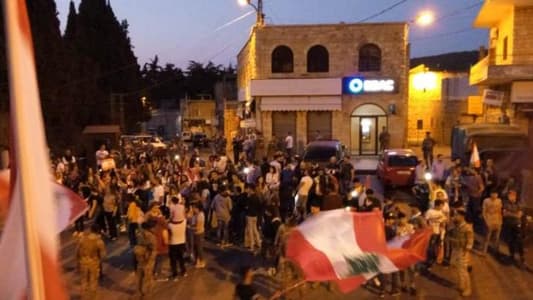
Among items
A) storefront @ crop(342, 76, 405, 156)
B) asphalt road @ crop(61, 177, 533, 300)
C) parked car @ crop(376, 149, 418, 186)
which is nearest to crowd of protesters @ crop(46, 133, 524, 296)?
asphalt road @ crop(61, 177, 533, 300)

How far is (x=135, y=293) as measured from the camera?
459 inches

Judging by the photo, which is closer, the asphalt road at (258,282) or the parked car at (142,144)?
the asphalt road at (258,282)

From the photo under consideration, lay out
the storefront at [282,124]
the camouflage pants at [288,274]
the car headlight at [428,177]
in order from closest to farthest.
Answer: the camouflage pants at [288,274] < the car headlight at [428,177] < the storefront at [282,124]

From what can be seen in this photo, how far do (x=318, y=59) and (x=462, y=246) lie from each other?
24363 mm

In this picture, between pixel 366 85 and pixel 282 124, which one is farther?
pixel 282 124

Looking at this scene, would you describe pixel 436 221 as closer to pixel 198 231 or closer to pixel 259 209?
pixel 259 209

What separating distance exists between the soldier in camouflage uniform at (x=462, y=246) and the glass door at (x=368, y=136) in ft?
76.1

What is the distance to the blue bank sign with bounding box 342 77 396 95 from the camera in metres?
33.2

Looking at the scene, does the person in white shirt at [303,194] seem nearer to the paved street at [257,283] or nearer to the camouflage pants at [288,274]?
the paved street at [257,283]

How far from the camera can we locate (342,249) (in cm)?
901

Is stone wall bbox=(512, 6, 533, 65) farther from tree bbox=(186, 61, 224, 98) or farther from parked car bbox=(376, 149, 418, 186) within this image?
tree bbox=(186, 61, 224, 98)

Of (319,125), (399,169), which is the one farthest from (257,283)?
(319,125)

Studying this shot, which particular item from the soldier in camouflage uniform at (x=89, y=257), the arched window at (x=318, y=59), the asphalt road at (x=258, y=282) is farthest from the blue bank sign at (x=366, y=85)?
the soldier in camouflage uniform at (x=89, y=257)

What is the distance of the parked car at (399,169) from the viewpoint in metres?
22.2
